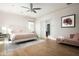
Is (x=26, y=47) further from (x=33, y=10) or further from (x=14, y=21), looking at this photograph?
(x=33, y=10)

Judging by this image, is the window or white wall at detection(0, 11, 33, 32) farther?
the window


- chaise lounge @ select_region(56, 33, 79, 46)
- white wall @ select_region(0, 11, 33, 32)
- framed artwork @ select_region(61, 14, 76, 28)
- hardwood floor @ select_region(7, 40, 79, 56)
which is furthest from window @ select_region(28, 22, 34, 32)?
chaise lounge @ select_region(56, 33, 79, 46)

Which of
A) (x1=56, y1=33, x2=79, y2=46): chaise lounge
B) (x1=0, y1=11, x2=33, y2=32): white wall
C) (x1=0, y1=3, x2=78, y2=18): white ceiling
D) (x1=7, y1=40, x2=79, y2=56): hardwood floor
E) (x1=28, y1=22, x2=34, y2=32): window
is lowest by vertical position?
(x1=7, y1=40, x2=79, y2=56): hardwood floor

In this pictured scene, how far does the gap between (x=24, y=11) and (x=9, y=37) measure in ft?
2.20

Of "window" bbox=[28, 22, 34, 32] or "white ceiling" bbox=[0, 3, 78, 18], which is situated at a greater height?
"white ceiling" bbox=[0, 3, 78, 18]

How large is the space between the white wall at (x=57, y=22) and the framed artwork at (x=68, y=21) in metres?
0.07

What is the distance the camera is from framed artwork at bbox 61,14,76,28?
2.07 meters

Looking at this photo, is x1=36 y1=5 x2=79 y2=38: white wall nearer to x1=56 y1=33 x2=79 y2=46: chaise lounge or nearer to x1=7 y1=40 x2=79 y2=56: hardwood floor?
x1=56 y1=33 x2=79 y2=46: chaise lounge

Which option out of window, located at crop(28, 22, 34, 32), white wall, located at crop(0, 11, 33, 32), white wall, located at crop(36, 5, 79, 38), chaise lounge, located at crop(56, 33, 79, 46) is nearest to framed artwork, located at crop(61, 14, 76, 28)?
white wall, located at crop(36, 5, 79, 38)

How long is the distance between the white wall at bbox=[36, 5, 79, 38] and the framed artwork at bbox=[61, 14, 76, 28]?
0.07 m

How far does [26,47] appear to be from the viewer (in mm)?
2119

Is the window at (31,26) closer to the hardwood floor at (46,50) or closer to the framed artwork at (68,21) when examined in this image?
the hardwood floor at (46,50)

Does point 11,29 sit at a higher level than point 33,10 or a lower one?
lower

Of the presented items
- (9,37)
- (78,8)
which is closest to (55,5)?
(78,8)
